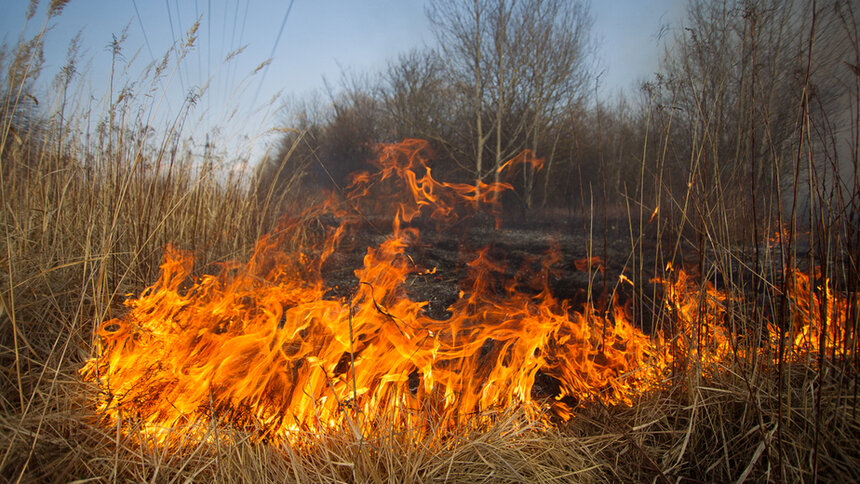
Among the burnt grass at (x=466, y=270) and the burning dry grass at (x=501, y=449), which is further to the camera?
the burnt grass at (x=466, y=270)

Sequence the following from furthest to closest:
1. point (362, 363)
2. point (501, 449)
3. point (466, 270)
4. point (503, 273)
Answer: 1. point (503, 273)
2. point (466, 270)
3. point (362, 363)
4. point (501, 449)

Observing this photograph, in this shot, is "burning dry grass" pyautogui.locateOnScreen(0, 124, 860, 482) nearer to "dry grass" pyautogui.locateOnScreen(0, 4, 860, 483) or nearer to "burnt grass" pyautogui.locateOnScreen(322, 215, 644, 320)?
"dry grass" pyautogui.locateOnScreen(0, 4, 860, 483)

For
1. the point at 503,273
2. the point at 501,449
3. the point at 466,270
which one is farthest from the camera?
the point at 503,273

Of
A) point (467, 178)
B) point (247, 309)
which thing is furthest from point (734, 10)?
point (467, 178)

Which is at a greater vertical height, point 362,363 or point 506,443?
point 362,363

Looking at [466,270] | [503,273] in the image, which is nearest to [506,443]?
[466,270]

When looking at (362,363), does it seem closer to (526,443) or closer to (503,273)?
(526,443)

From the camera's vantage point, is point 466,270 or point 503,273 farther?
point 503,273

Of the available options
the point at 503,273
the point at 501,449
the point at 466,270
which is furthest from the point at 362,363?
the point at 503,273

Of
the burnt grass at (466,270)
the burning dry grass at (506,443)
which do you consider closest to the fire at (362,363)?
the burning dry grass at (506,443)

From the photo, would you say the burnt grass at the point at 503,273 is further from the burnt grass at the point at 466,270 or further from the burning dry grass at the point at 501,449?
the burning dry grass at the point at 501,449

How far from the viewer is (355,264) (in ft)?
13.2

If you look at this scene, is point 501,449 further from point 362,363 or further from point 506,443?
Answer: point 362,363

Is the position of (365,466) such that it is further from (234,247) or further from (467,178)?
(467,178)
